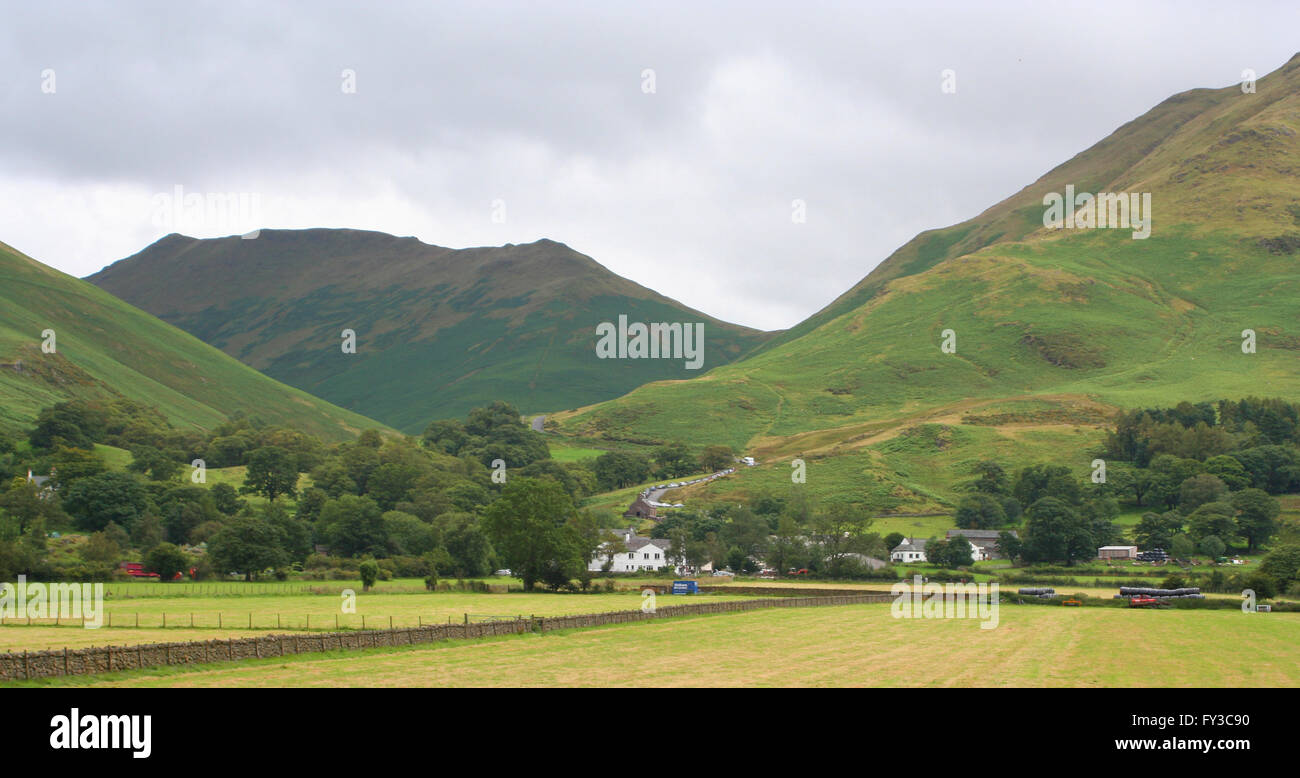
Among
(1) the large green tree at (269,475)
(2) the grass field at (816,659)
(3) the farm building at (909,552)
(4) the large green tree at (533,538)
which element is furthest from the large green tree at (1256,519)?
(1) the large green tree at (269,475)

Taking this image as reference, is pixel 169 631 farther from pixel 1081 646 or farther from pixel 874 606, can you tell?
pixel 874 606

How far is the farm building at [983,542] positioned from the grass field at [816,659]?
61941 mm

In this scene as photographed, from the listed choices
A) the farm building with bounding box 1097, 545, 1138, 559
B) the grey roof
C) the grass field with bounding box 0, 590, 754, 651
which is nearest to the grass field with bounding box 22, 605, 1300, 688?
the grass field with bounding box 0, 590, 754, 651

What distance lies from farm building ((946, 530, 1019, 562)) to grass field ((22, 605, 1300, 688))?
6194 centimetres

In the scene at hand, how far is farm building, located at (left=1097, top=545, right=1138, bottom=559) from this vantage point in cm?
11761

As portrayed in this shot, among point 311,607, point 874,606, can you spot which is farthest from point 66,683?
point 874,606

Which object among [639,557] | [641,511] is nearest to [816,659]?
[639,557]

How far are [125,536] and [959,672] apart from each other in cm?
9876

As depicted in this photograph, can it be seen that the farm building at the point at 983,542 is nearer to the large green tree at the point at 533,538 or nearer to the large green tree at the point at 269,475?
the large green tree at the point at 533,538

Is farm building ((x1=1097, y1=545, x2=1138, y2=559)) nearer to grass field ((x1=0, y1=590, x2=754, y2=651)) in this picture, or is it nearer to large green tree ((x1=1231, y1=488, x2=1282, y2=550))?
large green tree ((x1=1231, y1=488, x2=1282, y2=550))

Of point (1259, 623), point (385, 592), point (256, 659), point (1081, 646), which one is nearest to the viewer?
point (256, 659)

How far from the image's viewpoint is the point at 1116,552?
118812 mm

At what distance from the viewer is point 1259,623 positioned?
63.0 metres

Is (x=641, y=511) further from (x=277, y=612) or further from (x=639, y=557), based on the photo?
(x=277, y=612)
